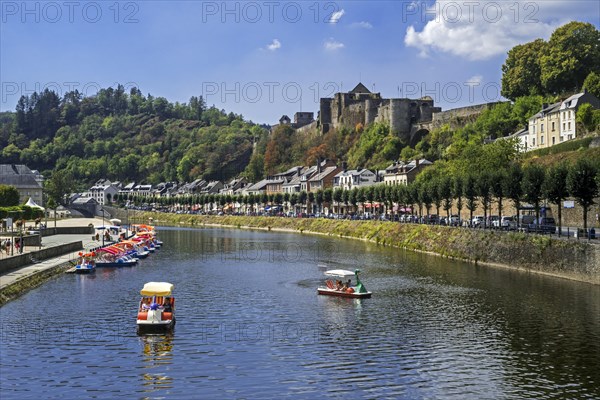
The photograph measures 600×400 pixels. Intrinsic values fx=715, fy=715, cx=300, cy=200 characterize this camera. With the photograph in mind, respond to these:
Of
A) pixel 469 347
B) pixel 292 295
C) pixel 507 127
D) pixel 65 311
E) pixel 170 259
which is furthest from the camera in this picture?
pixel 507 127

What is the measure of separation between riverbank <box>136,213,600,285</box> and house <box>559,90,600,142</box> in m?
25.6

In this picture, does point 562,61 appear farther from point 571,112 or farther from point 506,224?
point 506,224

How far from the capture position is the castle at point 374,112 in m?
154

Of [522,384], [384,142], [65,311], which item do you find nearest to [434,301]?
[522,384]

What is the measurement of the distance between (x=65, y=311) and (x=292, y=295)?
13.8m

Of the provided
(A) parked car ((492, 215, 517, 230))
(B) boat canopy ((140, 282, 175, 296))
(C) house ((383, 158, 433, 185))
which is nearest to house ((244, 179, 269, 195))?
(C) house ((383, 158, 433, 185))

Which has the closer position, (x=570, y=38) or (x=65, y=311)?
(x=65, y=311)

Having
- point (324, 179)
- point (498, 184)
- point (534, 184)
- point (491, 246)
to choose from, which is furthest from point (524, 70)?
point (491, 246)

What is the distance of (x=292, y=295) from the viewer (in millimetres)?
45125

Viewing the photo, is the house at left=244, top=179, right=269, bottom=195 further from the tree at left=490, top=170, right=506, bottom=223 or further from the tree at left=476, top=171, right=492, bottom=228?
the tree at left=490, top=170, right=506, bottom=223

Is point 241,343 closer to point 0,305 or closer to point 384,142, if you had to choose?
point 0,305

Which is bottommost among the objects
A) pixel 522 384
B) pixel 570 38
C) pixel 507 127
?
pixel 522 384

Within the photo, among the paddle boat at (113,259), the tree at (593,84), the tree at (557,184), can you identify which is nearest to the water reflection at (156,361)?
the paddle boat at (113,259)

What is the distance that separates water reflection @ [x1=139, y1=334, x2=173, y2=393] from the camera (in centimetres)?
2533
